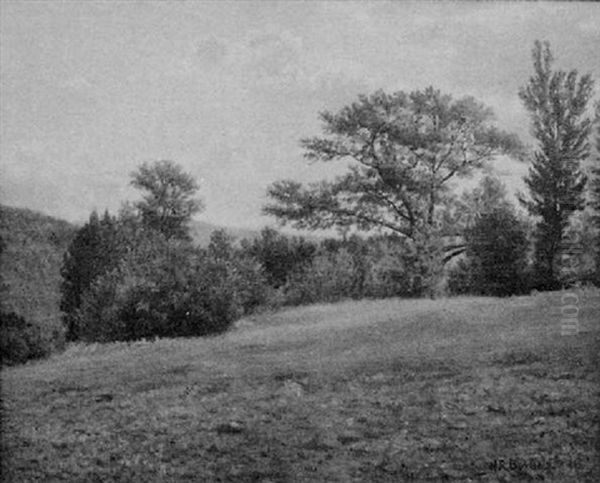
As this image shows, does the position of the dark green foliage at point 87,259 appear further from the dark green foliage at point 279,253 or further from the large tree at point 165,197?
the large tree at point 165,197

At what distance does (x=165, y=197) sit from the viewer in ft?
188

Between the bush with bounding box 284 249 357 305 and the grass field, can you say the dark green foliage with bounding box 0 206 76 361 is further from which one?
the bush with bounding box 284 249 357 305

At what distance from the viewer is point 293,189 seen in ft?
118

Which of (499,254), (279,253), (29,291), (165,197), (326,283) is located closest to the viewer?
(29,291)

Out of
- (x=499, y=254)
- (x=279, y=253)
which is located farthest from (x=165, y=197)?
(x=499, y=254)

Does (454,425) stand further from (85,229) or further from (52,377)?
(85,229)

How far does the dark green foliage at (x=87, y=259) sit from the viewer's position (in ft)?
98.3

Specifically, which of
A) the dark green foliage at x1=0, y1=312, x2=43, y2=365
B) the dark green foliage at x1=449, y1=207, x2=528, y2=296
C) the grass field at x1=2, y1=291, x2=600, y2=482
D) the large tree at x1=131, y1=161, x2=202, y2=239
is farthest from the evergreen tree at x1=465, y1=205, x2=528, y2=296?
the large tree at x1=131, y1=161, x2=202, y2=239

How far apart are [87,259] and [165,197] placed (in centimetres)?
2766

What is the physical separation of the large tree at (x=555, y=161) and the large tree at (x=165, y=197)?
113 ft

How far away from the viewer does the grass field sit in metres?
7.54

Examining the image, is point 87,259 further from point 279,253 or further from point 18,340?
point 18,340

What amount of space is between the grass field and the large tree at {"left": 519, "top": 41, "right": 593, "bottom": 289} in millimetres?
13811

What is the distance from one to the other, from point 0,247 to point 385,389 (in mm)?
10202
